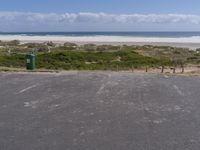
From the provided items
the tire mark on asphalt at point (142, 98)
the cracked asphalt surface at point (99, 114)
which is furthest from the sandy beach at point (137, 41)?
the cracked asphalt surface at point (99, 114)

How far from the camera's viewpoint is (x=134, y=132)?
6883 mm

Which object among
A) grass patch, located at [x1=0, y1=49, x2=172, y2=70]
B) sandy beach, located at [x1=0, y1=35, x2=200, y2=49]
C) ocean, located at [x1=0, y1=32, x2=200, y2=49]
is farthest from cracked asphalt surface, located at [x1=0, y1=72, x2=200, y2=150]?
ocean, located at [x1=0, y1=32, x2=200, y2=49]

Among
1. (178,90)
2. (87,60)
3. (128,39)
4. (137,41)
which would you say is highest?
(178,90)

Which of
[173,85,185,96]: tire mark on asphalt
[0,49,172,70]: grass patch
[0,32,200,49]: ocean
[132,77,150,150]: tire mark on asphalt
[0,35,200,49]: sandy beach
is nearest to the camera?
[132,77,150,150]: tire mark on asphalt

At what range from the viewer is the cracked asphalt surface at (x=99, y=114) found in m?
6.30

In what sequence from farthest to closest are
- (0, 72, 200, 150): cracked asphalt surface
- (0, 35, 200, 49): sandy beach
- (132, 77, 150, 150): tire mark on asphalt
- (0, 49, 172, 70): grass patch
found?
(0, 35, 200, 49): sandy beach < (0, 49, 172, 70): grass patch < (132, 77, 150, 150): tire mark on asphalt < (0, 72, 200, 150): cracked asphalt surface

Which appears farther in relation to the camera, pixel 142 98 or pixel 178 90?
pixel 178 90

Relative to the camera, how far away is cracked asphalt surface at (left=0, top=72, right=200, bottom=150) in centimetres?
630

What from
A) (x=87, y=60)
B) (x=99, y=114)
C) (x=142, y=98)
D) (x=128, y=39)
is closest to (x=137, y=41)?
(x=128, y=39)

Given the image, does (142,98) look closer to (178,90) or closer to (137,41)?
(178,90)

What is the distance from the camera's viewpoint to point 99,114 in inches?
328

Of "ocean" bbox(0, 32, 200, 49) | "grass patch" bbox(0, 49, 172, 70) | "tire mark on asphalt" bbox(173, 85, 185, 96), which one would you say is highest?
"tire mark on asphalt" bbox(173, 85, 185, 96)

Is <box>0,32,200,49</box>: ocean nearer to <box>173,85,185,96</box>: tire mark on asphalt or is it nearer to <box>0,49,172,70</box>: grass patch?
<box>0,49,172,70</box>: grass patch

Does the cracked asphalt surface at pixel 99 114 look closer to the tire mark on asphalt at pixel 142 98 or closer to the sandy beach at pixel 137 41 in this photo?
the tire mark on asphalt at pixel 142 98
